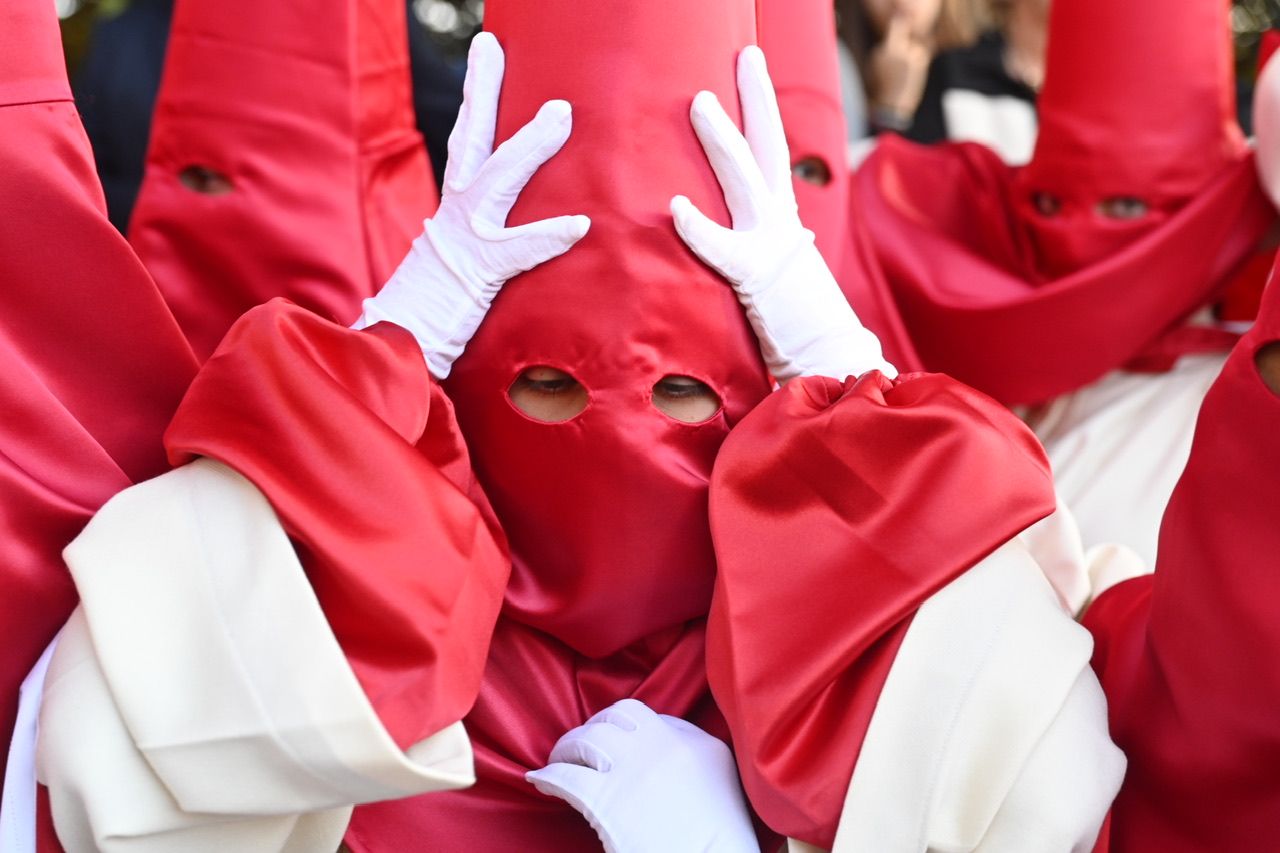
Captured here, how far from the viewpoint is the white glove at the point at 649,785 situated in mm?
1447

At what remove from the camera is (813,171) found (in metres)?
2.38

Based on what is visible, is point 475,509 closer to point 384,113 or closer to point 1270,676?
point 1270,676

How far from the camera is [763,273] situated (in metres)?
1.63

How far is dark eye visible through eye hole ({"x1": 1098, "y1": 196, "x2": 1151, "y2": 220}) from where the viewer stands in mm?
2512

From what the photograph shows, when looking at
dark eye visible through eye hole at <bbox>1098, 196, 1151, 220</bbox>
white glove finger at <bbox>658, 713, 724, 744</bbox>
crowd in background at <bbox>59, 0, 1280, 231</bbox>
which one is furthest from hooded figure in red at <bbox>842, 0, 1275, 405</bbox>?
white glove finger at <bbox>658, 713, 724, 744</bbox>

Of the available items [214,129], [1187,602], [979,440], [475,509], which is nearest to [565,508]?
[475,509]

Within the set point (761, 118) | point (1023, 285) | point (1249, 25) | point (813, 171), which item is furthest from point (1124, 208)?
point (1249, 25)

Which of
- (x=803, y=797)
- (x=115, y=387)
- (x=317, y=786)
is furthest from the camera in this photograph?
(x=115, y=387)

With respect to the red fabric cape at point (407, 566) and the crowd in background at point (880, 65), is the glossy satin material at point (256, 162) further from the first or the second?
the crowd in background at point (880, 65)

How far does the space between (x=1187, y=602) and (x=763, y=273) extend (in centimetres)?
58

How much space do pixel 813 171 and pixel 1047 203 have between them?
0.52 metres

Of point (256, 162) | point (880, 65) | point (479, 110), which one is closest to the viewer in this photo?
point (479, 110)

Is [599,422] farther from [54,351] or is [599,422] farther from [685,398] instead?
[54,351]

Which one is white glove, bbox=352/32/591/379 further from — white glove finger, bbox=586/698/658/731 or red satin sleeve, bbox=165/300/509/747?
white glove finger, bbox=586/698/658/731
